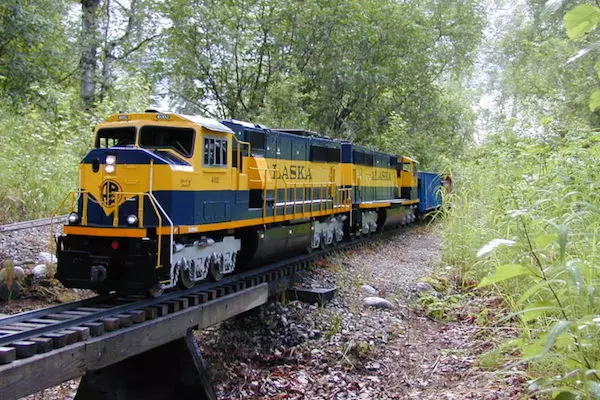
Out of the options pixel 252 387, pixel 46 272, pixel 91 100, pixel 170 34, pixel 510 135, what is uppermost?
pixel 170 34

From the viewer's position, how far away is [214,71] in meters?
18.4

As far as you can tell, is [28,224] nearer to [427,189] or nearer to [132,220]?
[132,220]

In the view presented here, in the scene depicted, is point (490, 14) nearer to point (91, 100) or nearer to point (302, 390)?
point (91, 100)

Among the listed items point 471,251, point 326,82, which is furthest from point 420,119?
point 471,251

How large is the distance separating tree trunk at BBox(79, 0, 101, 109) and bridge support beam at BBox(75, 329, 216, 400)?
15.0m

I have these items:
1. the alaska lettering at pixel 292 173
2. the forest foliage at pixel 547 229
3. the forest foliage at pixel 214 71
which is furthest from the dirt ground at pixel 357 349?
the forest foliage at pixel 214 71

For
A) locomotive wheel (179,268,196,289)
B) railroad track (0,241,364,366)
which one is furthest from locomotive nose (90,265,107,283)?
locomotive wheel (179,268,196,289)

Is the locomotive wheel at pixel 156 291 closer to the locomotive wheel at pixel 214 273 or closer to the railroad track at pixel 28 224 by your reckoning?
the locomotive wheel at pixel 214 273

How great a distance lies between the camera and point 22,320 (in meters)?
5.46

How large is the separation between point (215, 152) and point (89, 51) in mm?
13790

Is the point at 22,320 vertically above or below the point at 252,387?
above

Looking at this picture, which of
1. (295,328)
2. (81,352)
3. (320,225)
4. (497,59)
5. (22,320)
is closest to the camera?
(81,352)

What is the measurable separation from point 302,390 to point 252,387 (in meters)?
0.69

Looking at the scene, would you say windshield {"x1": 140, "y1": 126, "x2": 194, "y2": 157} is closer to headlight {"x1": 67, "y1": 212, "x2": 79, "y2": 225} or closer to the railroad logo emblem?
the railroad logo emblem
